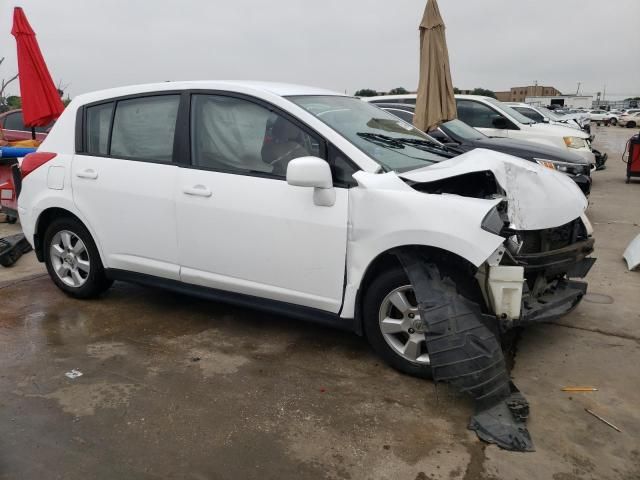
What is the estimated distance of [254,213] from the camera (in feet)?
11.8

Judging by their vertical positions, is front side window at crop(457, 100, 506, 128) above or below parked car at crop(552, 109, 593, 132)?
above

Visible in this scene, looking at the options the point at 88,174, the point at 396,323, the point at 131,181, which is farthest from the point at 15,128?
the point at 396,323

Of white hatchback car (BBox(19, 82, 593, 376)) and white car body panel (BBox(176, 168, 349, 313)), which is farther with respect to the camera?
white car body panel (BBox(176, 168, 349, 313))

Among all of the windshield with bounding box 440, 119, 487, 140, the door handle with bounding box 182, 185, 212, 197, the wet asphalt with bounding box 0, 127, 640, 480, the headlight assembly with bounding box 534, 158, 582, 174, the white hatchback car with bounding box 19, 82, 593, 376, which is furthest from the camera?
the windshield with bounding box 440, 119, 487, 140

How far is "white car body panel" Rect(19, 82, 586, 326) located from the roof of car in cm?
1

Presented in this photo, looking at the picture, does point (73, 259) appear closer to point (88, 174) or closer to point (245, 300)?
point (88, 174)

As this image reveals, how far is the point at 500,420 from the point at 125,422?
1.94 meters

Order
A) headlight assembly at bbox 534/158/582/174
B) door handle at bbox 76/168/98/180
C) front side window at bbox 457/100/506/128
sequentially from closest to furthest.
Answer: door handle at bbox 76/168/98/180, headlight assembly at bbox 534/158/582/174, front side window at bbox 457/100/506/128

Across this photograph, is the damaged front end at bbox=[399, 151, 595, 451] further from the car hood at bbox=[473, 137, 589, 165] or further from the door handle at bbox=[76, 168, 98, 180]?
the car hood at bbox=[473, 137, 589, 165]

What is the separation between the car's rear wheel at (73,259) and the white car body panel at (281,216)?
16cm

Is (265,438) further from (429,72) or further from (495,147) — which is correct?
(429,72)

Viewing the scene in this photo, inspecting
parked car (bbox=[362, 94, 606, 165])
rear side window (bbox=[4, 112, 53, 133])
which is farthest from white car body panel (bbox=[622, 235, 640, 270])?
rear side window (bbox=[4, 112, 53, 133])

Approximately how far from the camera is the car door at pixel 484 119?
32.7ft

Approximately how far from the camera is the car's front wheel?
127 inches
